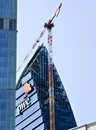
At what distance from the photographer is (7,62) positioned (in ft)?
573

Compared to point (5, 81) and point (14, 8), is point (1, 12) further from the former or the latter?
point (5, 81)

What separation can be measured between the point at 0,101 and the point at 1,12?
32583 mm

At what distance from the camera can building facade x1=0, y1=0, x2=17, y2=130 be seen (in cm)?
16850

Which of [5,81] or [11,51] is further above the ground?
[11,51]

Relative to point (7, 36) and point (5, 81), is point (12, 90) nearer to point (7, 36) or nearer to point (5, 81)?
point (5, 81)

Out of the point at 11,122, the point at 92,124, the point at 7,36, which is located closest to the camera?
the point at 92,124

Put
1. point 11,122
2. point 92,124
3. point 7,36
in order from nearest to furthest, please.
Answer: point 92,124, point 11,122, point 7,36

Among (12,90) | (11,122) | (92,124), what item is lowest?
(92,124)

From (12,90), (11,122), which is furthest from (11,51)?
(11,122)

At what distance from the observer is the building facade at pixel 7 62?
6634 inches

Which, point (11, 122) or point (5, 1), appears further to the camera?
point (5, 1)

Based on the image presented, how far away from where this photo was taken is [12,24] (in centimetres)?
18262

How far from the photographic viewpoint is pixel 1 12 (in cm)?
18088

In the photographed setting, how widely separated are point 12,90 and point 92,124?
72.8 m
